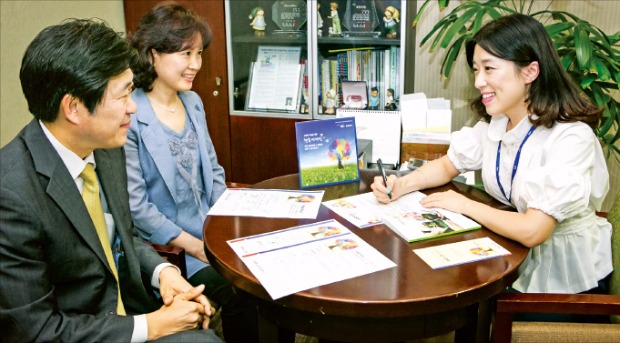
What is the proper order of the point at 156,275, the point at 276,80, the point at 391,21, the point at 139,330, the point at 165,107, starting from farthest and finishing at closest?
the point at 276,80 < the point at 391,21 < the point at 165,107 < the point at 156,275 < the point at 139,330

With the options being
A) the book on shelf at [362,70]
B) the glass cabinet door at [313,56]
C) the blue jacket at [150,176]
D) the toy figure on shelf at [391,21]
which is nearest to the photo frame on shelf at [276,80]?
the glass cabinet door at [313,56]

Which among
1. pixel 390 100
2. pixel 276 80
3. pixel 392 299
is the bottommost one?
pixel 392 299

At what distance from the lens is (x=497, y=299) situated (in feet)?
4.54

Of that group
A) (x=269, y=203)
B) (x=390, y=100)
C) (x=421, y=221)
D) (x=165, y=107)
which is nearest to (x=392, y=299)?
(x=421, y=221)

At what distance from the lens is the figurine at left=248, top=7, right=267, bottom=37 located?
10.5 feet

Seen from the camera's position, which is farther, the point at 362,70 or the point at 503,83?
the point at 362,70

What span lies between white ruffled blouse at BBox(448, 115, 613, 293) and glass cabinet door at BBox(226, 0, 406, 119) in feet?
4.24

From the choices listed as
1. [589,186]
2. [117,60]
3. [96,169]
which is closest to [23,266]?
[96,169]

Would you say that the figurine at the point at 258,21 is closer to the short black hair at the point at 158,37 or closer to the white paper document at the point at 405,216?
the short black hair at the point at 158,37

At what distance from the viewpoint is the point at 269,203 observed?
1.80 m

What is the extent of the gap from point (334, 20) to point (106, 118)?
6.28 ft

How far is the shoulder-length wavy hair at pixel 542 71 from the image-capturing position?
1626 millimetres

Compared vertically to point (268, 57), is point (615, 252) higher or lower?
lower

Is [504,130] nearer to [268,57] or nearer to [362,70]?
[362,70]
